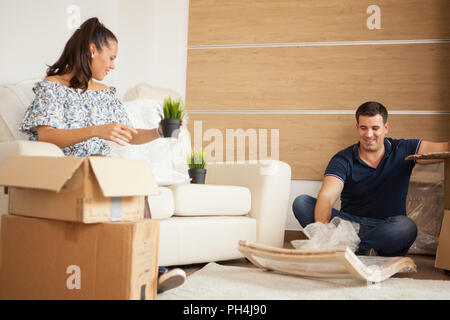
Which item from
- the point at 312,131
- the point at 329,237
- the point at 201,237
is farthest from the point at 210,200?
the point at 312,131

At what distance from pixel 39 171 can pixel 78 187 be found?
12 centimetres

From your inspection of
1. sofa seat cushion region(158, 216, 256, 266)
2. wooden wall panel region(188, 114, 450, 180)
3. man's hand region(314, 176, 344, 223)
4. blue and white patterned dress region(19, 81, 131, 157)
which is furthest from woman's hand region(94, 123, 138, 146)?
wooden wall panel region(188, 114, 450, 180)

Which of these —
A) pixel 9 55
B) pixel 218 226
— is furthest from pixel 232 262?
pixel 9 55

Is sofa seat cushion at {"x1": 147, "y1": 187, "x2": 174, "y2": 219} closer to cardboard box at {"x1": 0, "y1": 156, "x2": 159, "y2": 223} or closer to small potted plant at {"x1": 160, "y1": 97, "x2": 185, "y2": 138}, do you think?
small potted plant at {"x1": 160, "y1": 97, "x2": 185, "y2": 138}

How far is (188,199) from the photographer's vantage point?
1952mm

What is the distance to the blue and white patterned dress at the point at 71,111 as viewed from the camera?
1593 mm

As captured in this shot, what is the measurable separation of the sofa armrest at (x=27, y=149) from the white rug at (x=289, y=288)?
21.8 inches

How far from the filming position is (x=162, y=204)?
5.97ft

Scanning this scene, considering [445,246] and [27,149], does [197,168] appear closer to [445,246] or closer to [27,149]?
[27,149]

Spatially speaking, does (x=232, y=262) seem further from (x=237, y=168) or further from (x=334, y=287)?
(x=334, y=287)

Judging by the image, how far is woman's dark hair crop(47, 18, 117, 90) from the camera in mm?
1691

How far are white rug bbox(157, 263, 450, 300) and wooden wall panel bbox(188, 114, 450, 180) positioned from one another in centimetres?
135

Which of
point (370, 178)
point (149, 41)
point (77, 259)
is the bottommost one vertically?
point (77, 259)

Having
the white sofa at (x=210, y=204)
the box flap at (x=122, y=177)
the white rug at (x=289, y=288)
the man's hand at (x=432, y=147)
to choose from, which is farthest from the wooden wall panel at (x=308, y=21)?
the box flap at (x=122, y=177)
